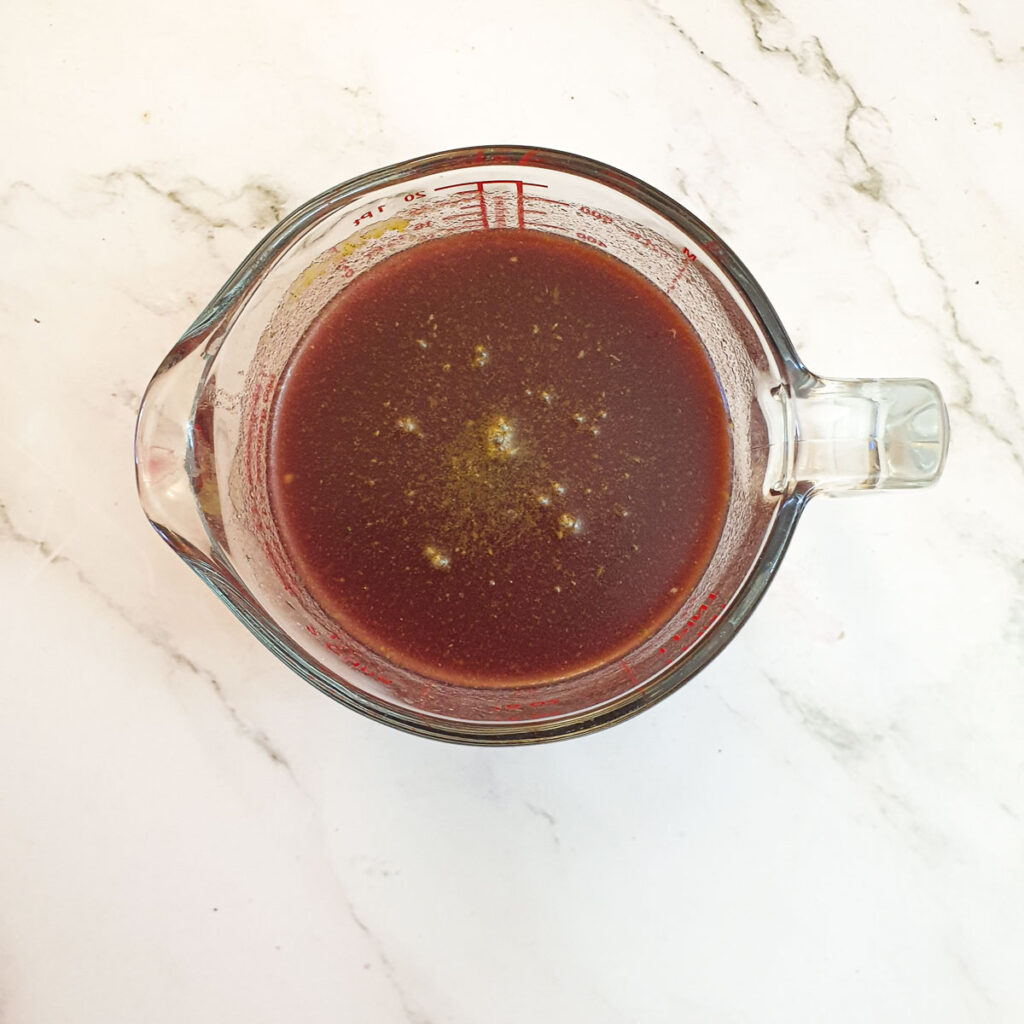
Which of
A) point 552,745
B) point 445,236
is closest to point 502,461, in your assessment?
point 445,236

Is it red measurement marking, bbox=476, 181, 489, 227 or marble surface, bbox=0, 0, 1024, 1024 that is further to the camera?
marble surface, bbox=0, 0, 1024, 1024

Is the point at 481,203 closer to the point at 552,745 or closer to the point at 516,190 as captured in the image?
the point at 516,190

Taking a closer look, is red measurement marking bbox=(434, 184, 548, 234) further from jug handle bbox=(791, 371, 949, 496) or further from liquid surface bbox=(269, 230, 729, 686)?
jug handle bbox=(791, 371, 949, 496)

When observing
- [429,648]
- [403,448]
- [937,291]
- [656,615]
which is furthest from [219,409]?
[937,291]

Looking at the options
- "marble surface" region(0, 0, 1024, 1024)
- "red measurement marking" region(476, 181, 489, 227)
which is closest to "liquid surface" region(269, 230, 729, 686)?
"red measurement marking" region(476, 181, 489, 227)

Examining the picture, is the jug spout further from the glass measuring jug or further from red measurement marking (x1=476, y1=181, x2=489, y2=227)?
red measurement marking (x1=476, y1=181, x2=489, y2=227)

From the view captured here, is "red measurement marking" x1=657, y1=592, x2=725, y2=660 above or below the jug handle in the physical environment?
below

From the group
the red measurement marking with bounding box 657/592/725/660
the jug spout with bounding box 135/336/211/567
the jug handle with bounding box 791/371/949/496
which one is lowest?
the jug spout with bounding box 135/336/211/567

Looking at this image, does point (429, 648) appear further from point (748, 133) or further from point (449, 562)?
point (748, 133)

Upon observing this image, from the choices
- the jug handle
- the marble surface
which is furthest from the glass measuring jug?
the marble surface
